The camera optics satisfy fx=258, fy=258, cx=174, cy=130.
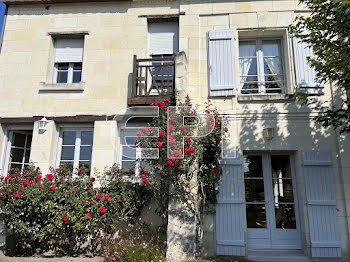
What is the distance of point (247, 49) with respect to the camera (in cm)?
558

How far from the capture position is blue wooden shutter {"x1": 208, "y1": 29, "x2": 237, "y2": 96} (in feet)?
16.7

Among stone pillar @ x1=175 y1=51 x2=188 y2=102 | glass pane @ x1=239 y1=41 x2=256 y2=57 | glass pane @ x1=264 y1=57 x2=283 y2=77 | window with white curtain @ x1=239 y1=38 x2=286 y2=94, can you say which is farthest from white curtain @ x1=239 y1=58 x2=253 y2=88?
stone pillar @ x1=175 y1=51 x2=188 y2=102

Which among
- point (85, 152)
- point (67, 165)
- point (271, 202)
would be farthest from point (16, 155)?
point (271, 202)

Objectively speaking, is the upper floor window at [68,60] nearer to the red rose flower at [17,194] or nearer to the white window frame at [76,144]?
the white window frame at [76,144]

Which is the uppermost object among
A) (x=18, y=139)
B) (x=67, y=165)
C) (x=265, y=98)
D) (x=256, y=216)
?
(x=265, y=98)

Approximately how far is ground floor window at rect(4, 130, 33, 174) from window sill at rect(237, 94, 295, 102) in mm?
4696

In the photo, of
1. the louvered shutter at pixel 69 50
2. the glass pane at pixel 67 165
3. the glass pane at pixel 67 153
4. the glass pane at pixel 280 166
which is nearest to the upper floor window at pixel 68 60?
the louvered shutter at pixel 69 50

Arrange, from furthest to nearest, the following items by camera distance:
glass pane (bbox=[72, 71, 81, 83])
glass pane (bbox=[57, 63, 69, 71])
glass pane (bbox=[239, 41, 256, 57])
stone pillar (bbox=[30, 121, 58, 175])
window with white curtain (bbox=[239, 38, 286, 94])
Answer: glass pane (bbox=[57, 63, 69, 71]), glass pane (bbox=[72, 71, 81, 83]), glass pane (bbox=[239, 41, 256, 57]), window with white curtain (bbox=[239, 38, 286, 94]), stone pillar (bbox=[30, 121, 58, 175])

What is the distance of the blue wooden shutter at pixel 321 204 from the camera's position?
4352 millimetres

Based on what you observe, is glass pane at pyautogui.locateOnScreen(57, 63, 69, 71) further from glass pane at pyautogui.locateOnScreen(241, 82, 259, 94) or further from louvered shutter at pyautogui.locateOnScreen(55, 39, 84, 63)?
glass pane at pyautogui.locateOnScreen(241, 82, 259, 94)

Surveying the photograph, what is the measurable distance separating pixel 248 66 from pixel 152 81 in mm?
2061

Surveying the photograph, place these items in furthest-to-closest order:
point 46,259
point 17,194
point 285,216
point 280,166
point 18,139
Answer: point 18,139 < point 280,166 < point 285,216 < point 17,194 < point 46,259

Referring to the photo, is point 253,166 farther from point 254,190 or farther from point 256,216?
point 256,216

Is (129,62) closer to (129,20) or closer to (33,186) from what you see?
(129,20)
